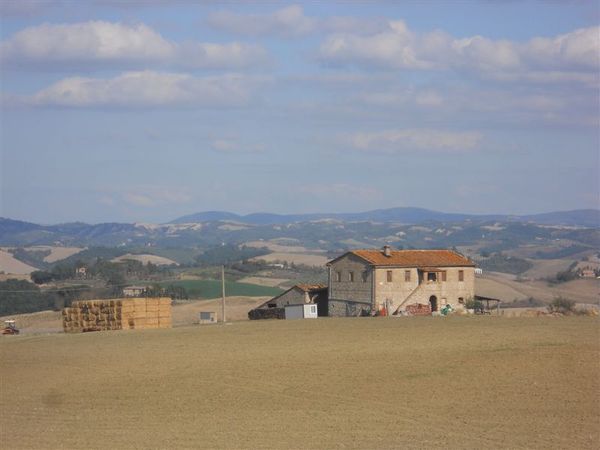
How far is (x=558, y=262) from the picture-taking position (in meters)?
169

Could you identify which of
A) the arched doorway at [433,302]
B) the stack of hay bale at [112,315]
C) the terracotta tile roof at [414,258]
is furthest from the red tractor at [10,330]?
the arched doorway at [433,302]

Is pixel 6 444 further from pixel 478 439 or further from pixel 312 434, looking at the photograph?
pixel 478 439

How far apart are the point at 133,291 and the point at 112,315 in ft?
131

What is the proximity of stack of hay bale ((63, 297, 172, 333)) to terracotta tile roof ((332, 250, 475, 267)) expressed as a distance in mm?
15537

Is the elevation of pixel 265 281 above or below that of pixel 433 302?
below

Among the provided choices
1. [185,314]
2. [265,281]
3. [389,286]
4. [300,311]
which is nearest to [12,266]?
[265,281]

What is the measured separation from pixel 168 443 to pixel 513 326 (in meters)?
25.8

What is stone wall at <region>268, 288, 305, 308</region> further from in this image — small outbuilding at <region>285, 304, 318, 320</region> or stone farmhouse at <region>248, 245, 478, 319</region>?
small outbuilding at <region>285, 304, 318, 320</region>

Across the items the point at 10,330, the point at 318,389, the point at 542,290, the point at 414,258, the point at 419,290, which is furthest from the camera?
the point at 542,290

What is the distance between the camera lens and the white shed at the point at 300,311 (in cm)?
6519

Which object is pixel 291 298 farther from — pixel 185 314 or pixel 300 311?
pixel 185 314

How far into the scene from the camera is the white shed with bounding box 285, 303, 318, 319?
6519 centimetres

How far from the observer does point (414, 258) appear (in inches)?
2677

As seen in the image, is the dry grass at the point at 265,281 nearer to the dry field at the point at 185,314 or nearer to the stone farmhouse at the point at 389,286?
the dry field at the point at 185,314
